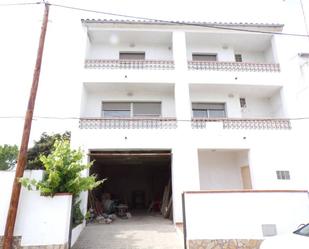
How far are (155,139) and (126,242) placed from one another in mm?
4617

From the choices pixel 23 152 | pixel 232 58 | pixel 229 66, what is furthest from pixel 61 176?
pixel 232 58

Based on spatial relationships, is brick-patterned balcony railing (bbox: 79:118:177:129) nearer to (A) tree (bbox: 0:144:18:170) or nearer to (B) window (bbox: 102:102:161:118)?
(B) window (bbox: 102:102:161:118)

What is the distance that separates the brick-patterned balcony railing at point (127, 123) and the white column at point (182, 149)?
0.63 meters

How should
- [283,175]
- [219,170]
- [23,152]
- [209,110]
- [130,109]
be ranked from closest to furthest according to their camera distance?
[23,152]
[283,175]
[219,170]
[130,109]
[209,110]

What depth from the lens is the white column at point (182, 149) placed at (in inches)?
402

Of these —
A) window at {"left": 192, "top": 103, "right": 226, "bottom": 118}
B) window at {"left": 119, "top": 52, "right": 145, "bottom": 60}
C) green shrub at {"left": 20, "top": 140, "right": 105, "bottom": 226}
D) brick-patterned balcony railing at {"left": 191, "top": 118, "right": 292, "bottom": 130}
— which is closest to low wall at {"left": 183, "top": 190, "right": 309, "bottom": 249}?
green shrub at {"left": 20, "top": 140, "right": 105, "bottom": 226}

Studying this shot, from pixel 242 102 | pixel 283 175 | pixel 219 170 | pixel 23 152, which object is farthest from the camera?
pixel 242 102

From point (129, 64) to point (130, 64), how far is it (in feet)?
0.18

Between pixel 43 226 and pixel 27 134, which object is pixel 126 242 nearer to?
pixel 43 226

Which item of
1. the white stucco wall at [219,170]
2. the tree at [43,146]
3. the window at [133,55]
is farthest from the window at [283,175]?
the tree at [43,146]

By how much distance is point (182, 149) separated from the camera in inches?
423

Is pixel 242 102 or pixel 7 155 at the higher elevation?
pixel 242 102

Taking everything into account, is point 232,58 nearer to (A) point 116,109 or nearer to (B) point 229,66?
(B) point 229,66

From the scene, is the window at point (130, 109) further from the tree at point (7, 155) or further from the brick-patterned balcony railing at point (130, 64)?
the tree at point (7, 155)
